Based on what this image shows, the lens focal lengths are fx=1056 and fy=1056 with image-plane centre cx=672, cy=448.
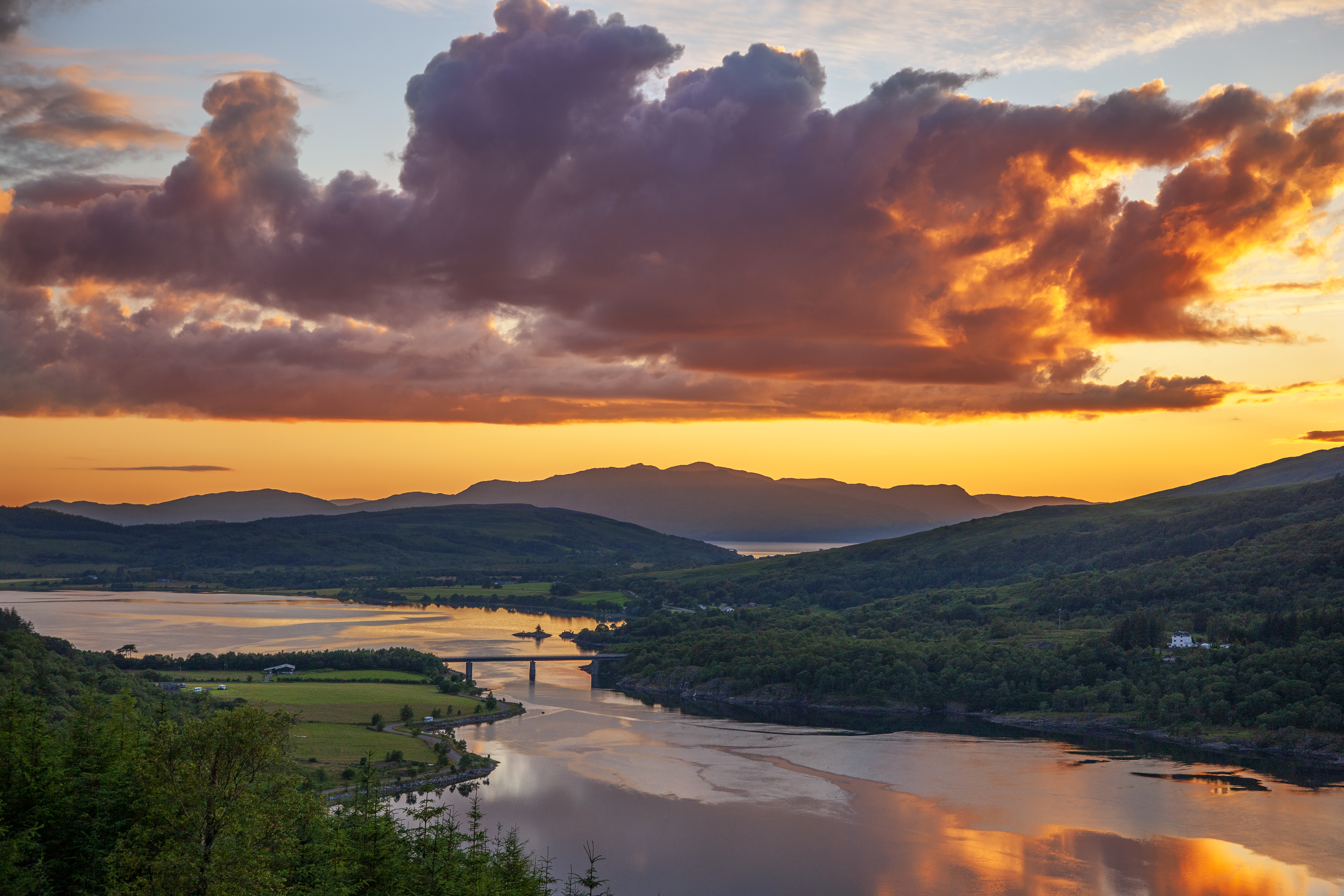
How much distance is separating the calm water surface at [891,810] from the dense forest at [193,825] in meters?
21.7

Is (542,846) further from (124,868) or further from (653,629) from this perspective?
(653,629)

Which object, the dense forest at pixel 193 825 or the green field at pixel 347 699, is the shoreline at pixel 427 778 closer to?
the green field at pixel 347 699

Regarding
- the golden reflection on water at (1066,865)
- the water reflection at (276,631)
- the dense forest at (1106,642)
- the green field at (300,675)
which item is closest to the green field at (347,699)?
the green field at (300,675)

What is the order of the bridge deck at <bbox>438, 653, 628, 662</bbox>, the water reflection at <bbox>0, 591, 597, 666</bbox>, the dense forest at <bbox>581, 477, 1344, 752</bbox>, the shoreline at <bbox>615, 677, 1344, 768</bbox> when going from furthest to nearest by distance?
the water reflection at <bbox>0, 591, 597, 666</bbox>, the bridge deck at <bbox>438, 653, 628, 662</bbox>, the dense forest at <bbox>581, 477, 1344, 752</bbox>, the shoreline at <bbox>615, 677, 1344, 768</bbox>

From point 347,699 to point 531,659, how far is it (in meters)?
33.4

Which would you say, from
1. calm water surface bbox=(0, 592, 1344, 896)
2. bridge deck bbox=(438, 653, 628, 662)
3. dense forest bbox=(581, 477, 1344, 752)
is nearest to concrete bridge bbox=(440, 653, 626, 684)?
bridge deck bbox=(438, 653, 628, 662)

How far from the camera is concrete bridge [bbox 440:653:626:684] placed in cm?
12575

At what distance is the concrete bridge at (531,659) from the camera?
126 meters

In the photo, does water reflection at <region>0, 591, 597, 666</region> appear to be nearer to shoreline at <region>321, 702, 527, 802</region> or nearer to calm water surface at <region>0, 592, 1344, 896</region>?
shoreline at <region>321, 702, 527, 802</region>

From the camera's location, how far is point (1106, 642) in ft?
380

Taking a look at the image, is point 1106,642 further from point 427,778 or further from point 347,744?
point 347,744

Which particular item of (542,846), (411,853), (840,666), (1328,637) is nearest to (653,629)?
(840,666)

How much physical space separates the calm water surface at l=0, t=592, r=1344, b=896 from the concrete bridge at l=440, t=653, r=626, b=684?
908 inches

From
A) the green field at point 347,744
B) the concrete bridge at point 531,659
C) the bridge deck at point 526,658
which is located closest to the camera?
the green field at point 347,744
